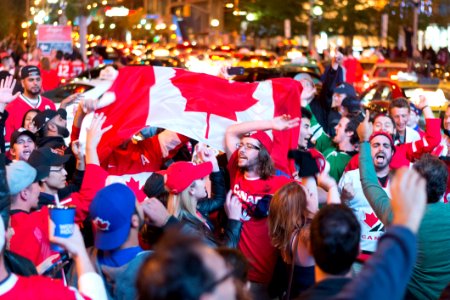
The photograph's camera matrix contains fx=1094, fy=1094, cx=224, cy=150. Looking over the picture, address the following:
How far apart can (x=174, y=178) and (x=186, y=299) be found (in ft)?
12.3

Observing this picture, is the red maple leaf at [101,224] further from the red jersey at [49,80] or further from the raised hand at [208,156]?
the red jersey at [49,80]

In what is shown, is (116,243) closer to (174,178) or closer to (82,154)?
(174,178)

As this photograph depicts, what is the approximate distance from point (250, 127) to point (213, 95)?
1.29 m

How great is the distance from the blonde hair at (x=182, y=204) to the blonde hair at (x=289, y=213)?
1.78ft

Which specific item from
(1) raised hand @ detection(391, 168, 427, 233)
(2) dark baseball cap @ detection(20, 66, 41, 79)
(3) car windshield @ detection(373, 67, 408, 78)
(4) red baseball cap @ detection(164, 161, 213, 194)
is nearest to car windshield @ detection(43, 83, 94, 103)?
(2) dark baseball cap @ detection(20, 66, 41, 79)

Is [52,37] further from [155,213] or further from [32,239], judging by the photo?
[32,239]

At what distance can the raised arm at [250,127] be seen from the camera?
342 inches

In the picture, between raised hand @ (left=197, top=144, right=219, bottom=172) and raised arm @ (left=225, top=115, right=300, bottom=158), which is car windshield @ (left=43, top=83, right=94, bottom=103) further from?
raised hand @ (left=197, top=144, right=219, bottom=172)

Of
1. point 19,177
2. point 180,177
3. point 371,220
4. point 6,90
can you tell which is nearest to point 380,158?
point 371,220

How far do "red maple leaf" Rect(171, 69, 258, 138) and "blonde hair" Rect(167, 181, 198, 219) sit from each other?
8.67ft

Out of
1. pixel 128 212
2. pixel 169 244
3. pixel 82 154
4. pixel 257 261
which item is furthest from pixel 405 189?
pixel 82 154

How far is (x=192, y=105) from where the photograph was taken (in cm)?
998

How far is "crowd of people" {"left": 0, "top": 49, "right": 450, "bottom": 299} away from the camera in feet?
11.9

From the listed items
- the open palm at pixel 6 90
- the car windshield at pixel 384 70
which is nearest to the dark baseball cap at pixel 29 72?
the open palm at pixel 6 90
